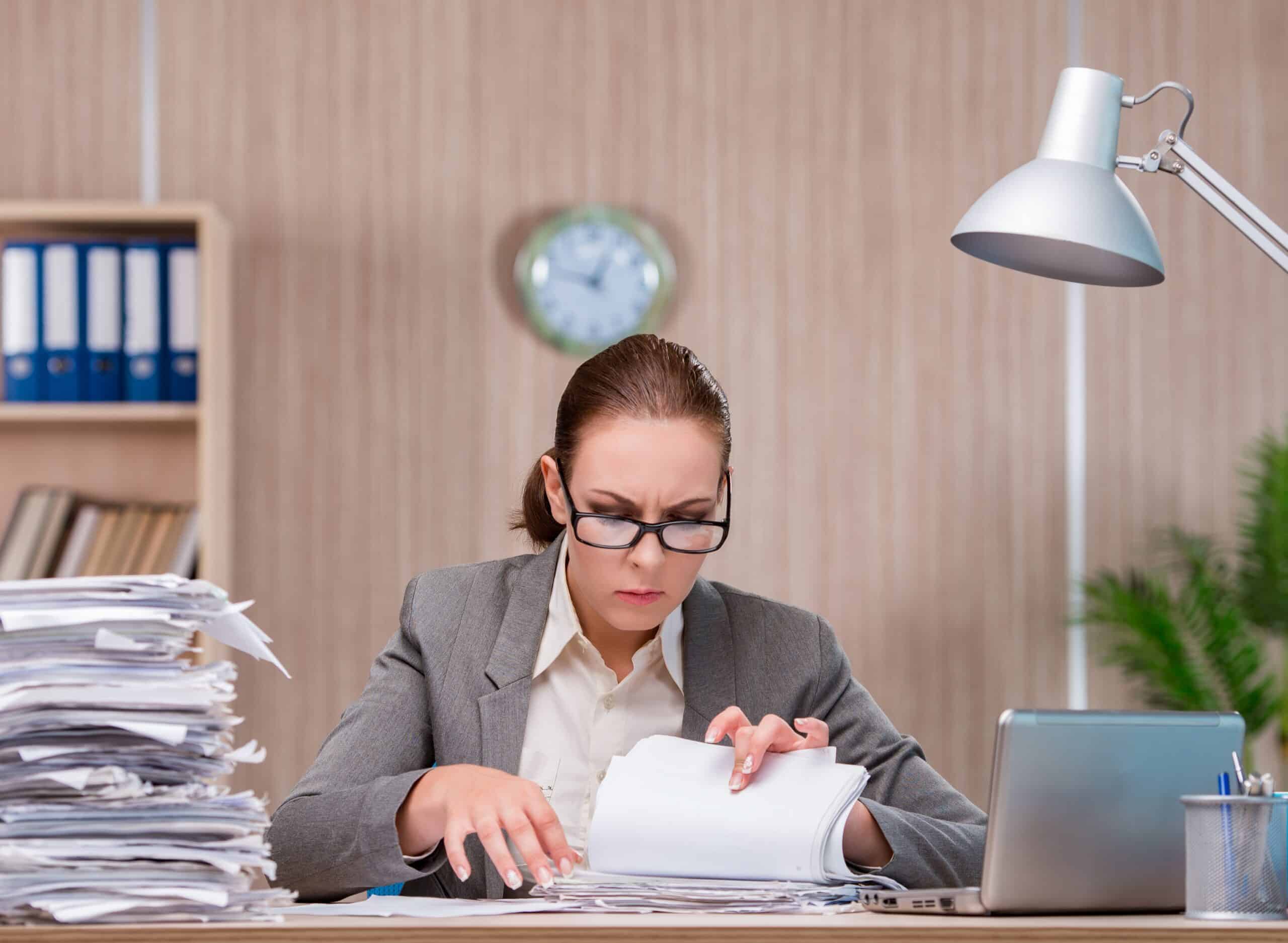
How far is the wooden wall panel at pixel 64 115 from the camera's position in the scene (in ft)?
11.9

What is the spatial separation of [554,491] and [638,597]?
20cm

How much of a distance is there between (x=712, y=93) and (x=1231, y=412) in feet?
5.22

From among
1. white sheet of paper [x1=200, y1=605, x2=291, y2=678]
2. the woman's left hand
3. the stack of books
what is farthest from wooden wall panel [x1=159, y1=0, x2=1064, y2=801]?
white sheet of paper [x1=200, y1=605, x2=291, y2=678]

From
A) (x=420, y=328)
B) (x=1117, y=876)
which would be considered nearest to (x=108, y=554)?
(x=420, y=328)

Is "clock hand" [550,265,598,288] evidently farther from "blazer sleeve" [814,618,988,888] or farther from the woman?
"blazer sleeve" [814,618,988,888]

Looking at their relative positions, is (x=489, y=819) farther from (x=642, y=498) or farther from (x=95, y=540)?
(x=95, y=540)

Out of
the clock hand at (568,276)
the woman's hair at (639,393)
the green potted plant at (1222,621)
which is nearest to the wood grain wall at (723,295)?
the clock hand at (568,276)

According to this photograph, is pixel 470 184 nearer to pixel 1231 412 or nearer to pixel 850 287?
pixel 850 287

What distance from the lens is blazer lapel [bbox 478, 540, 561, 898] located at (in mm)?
1670

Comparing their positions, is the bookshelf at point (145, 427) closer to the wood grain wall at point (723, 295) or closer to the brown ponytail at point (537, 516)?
the wood grain wall at point (723, 295)

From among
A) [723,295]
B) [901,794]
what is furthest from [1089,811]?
[723,295]

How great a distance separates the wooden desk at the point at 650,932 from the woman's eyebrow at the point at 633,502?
66 centimetres

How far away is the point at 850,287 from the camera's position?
3723mm

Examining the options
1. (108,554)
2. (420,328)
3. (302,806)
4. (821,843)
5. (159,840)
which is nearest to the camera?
(159,840)
